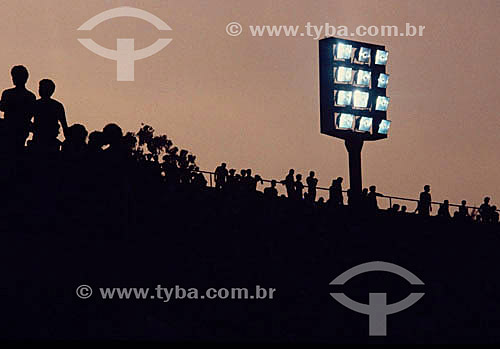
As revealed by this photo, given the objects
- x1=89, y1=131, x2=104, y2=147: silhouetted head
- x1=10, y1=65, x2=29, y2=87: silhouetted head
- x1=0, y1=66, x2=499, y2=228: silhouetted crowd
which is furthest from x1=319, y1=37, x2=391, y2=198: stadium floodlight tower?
x1=89, y1=131, x2=104, y2=147: silhouetted head

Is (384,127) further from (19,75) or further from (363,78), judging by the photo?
(19,75)

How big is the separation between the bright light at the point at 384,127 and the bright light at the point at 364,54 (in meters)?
2.44

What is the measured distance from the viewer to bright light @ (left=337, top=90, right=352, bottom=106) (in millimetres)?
33500

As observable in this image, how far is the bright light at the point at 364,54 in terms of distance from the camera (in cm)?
3431

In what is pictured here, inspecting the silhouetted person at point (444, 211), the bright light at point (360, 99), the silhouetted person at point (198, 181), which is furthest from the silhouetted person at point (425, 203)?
the bright light at point (360, 99)

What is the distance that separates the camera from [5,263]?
13508 millimetres

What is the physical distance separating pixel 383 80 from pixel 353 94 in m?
1.82

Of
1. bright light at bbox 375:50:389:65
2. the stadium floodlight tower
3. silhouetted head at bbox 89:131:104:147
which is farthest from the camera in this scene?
bright light at bbox 375:50:389:65

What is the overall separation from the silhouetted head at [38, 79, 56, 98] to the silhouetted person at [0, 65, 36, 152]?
196 mm

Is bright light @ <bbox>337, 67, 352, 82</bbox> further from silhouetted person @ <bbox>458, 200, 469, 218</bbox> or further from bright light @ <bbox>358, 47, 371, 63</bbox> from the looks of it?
silhouetted person @ <bbox>458, 200, 469, 218</bbox>

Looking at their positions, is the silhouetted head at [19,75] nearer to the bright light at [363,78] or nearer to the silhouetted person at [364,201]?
the silhouetted person at [364,201]

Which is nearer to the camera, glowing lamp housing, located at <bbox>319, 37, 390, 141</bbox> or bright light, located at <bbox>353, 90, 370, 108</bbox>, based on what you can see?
glowing lamp housing, located at <bbox>319, 37, 390, 141</bbox>

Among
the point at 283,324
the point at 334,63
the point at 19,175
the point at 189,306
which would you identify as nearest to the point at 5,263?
the point at 19,175

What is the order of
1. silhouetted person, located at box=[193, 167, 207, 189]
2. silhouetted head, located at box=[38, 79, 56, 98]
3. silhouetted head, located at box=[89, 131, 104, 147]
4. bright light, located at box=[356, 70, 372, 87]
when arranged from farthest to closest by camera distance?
1. bright light, located at box=[356, 70, 372, 87]
2. silhouetted person, located at box=[193, 167, 207, 189]
3. silhouetted head, located at box=[38, 79, 56, 98]
4. silhouetted head, located at box=[89, 131, 104, 147]
